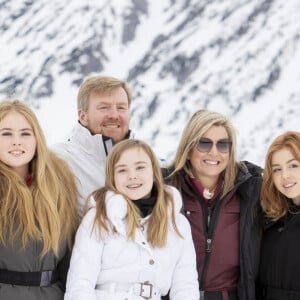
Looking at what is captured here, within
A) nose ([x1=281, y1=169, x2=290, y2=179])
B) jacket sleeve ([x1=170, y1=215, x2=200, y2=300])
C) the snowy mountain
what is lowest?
jacket sleeve ([x1=170, y1=215, x2=200, y2=300])

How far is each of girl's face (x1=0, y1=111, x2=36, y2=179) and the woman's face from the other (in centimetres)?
91

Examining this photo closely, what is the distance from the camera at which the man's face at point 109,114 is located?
11.5 ft

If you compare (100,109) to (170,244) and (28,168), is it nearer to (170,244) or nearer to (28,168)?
(28,168)

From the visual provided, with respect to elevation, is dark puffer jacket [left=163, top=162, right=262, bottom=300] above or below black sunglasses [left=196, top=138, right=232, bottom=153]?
below

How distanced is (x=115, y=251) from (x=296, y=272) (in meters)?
0.94

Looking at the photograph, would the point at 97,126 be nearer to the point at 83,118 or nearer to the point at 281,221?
the point at 83,118

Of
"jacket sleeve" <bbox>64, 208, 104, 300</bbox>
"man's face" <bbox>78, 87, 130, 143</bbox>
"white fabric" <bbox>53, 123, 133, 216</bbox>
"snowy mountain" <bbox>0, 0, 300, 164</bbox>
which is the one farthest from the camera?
"snowy mountain" <bbox>0, 0, 300, 164</bbox>

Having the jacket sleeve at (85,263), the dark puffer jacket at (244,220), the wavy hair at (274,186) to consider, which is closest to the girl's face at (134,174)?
the jacket sleeve at (85,263)

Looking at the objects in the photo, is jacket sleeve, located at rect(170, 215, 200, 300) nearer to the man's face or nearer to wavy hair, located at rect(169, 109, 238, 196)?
wavy hair, located at rect(169, 109, 238, 196)

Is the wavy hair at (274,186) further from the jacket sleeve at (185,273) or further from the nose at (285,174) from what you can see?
the jacket sleeve at (185,273)

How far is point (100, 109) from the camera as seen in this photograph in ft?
11.5

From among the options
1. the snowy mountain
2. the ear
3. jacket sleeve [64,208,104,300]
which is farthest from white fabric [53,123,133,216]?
the snowy mountain

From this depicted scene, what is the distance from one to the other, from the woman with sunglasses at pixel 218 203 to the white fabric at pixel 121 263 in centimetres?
28

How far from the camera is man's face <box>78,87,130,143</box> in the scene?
11.5ft
